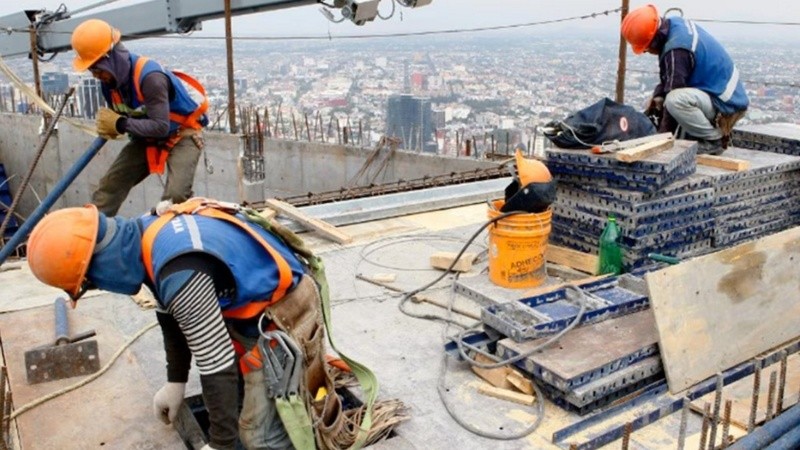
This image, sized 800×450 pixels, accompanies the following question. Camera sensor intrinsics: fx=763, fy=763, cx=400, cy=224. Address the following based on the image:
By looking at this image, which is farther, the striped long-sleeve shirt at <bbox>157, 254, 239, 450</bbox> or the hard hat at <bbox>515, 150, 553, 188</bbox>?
the hard hat at <bbox>515, 150, 553, 188</bbox>

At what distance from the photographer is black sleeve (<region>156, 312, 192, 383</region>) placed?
3587 millimetres

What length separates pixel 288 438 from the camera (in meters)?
3.52

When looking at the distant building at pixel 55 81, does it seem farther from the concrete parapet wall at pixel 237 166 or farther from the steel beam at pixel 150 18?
the steel beam at pixel 150 18

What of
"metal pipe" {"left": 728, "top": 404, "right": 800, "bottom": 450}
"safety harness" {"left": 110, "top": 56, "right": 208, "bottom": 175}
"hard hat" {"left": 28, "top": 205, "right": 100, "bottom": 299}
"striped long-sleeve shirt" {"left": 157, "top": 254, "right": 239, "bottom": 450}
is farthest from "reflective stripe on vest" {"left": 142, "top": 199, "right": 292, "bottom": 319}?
"safety harness" {"left": 110, "top": 56, "right": 208, "bottom": 175}

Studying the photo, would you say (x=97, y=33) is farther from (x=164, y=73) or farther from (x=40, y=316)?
(x=40, y=316)

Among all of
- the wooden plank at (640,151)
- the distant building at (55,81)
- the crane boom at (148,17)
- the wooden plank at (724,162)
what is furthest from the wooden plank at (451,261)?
the distant building at (55,81)

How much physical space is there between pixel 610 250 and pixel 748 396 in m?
1.72

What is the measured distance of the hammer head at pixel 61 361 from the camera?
4270 millimetres

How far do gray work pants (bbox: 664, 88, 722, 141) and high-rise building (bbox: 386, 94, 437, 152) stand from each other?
7848mm

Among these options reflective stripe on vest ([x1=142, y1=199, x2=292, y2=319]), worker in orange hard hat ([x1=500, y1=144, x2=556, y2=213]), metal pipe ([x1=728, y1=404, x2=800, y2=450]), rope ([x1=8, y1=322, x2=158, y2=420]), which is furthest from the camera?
worker in orange hard hat ([x1=500, y1=144, x2=556, y2=213])

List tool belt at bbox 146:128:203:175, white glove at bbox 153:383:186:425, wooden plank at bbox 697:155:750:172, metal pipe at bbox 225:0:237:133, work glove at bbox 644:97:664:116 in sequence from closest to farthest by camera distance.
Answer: white glove at bbox 153:383:186:425
wooden plank at bbox 697:155:750:172
tool belt at bbox 146:128:203:175
work glove at bbox 644:97:664:116
metal pipe at bbox 225:0:237:133

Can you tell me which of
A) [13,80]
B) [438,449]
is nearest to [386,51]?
[13,80]

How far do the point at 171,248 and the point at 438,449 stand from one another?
5.25 ft

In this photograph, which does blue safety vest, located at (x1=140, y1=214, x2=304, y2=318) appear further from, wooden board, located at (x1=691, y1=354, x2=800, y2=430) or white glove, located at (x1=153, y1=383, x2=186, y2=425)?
wooden board, located at (x1=691, y1=354, x2=800, y2=430)
